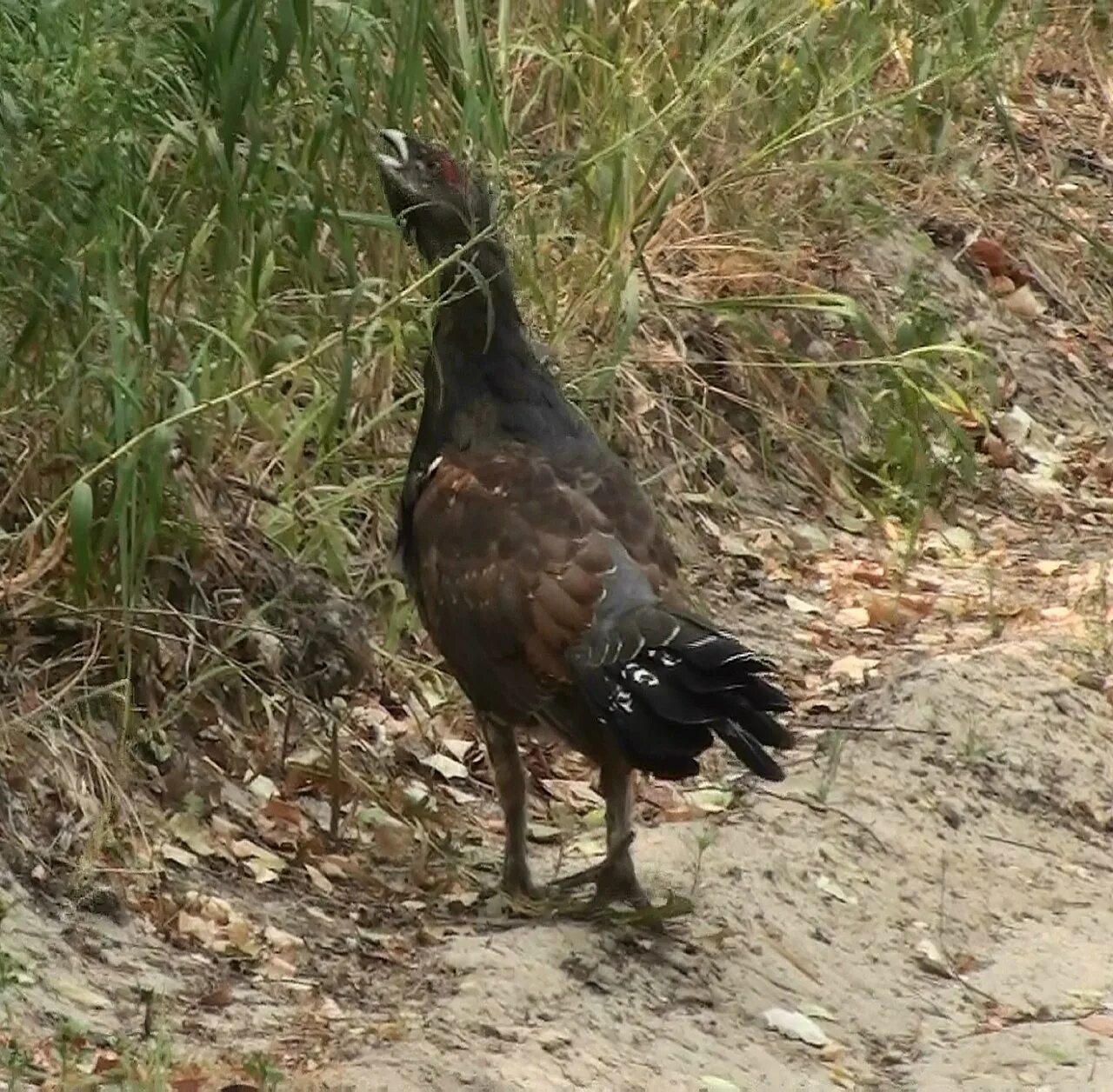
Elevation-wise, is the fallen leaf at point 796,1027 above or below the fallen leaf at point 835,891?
above

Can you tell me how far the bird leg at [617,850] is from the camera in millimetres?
4582

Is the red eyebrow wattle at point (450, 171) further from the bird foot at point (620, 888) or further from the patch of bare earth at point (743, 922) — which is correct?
the bird foot at point (620, 888)

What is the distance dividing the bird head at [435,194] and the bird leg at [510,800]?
1.06 metres

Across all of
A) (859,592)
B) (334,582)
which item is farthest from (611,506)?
(859,592)

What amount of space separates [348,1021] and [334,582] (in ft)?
5.62

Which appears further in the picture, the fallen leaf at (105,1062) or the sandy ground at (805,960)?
the sandy ground at (805,960)

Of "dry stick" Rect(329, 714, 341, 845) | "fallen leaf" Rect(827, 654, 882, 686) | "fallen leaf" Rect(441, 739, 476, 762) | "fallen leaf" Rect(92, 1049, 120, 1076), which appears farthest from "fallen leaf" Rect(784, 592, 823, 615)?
"fallen leaf" Rect(92, 1049, 120, 1076)

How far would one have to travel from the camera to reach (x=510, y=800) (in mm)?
4730

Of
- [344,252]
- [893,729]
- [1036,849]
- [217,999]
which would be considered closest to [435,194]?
[344,252]

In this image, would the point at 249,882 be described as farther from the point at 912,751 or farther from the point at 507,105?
the point at 507,105

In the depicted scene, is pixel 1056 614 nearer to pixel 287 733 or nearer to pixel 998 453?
pixel 998 453

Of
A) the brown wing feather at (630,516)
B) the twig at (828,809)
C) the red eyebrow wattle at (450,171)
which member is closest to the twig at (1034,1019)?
the twig at (828,809)

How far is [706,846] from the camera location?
486 centimetres

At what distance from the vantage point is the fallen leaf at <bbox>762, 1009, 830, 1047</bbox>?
4293 millimetres
